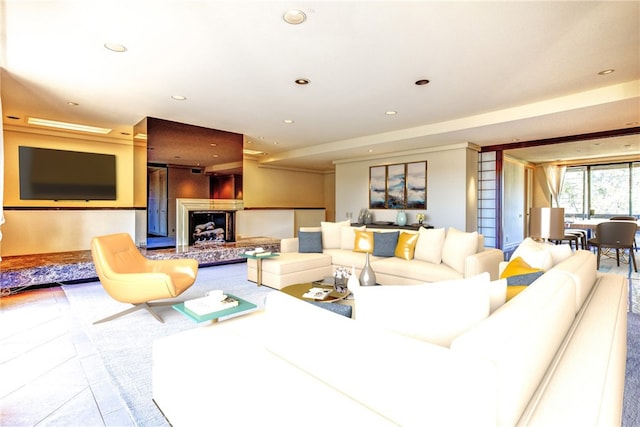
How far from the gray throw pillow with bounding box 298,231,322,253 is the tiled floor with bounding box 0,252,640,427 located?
9.35ft

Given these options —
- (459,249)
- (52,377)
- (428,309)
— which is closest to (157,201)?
(52,377)

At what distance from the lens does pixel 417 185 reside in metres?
7.10

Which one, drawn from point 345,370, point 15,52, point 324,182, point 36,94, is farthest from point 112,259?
point 324,182

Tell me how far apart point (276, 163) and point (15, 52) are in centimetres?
629

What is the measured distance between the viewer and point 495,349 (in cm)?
82

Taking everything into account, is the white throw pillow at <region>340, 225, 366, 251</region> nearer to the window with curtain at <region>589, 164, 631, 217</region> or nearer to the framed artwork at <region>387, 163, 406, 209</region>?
the framed artwork at <region>387, 163, 406, 209</region>

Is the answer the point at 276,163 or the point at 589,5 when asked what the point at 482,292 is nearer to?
the point at 589,5

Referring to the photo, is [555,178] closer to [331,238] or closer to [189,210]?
[331,238]

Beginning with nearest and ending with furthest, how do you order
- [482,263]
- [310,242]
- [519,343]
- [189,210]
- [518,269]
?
[519,343] < [518,269] < [482,263] < [310,242] < [189,210]

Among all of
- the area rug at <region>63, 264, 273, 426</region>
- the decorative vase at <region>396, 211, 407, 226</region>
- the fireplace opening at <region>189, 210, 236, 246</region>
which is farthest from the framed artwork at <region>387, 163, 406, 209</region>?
the area rug at <region>63, 264, 273, 426</region>

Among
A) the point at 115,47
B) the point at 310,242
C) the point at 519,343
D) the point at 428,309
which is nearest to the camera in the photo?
the point at 519,343

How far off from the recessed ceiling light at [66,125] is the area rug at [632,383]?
7340 mm

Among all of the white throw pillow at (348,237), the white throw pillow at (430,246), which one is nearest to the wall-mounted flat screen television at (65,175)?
the white throw pillow at (348,237)

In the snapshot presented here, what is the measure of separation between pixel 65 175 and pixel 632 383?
754cm
